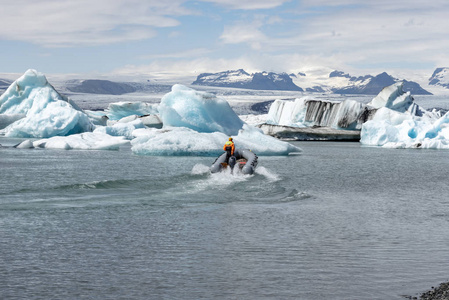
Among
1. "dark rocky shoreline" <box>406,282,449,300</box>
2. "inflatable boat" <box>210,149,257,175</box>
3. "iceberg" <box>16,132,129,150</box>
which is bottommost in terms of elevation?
"iceberg" <box>16,132,129,150</box>

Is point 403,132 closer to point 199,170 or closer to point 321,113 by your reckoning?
point 321,113

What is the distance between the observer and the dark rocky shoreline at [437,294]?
5.11m

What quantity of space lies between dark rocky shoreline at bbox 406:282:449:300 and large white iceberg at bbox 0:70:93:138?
31108 mm

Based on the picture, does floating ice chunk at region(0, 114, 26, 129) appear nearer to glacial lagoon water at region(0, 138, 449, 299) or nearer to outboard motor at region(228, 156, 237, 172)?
glacial lagoon water at region(0, 138, 449, 299)

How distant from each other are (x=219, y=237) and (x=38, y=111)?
31850 mm

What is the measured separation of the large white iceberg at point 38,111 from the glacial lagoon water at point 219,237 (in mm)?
19596

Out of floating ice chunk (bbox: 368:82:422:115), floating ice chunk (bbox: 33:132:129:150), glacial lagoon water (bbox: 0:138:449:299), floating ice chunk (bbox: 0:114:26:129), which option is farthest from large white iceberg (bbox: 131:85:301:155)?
floating ice chunk (bbox: 368:82:422:115)

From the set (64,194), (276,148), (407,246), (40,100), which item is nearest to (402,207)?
(407,246)

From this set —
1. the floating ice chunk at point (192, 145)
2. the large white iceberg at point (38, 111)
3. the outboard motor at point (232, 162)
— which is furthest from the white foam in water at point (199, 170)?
the large white iceberg at point (38, 111)

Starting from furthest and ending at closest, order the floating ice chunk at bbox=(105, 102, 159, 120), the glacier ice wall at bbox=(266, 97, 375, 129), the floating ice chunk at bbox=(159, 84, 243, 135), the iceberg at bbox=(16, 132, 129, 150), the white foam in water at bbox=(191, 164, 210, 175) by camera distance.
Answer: the floating ice chunk at bbox=(105, 102, 159, 120) → the glacier ice wall at bbox=(266, 97, 375, 129) → the floating ice chunk at bbox=(159, 84, 243, 135) → the iceberg at bbox=(16, 132, 129, 150) → the white foam in water at bbox=(191, 164, 210, 175)

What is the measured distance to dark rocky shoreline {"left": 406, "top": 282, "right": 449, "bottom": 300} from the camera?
5109mm

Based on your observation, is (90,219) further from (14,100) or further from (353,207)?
(14,100)

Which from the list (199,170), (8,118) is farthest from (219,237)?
(8,118)

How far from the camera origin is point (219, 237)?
314 inches
